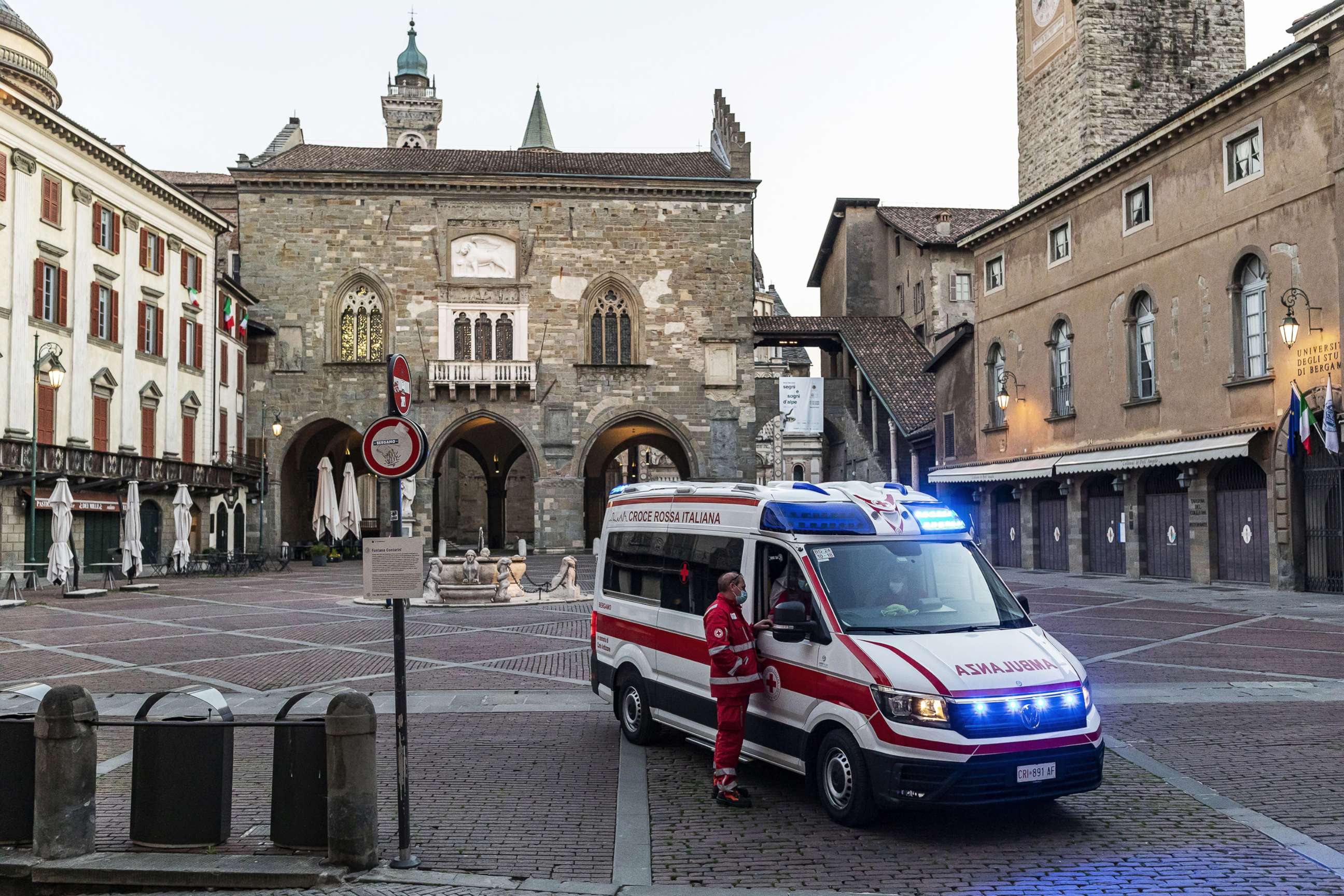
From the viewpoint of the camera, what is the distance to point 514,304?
144 feet

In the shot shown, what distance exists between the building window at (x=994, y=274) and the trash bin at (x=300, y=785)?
99.2 feet

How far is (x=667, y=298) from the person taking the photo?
4447cm

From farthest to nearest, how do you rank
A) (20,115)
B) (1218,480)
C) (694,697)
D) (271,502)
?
(271,502)
(20,115)
(1218,480)
(694,697)

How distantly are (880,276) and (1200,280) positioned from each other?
3025cm

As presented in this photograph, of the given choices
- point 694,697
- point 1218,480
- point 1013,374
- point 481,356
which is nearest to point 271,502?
point 481,356

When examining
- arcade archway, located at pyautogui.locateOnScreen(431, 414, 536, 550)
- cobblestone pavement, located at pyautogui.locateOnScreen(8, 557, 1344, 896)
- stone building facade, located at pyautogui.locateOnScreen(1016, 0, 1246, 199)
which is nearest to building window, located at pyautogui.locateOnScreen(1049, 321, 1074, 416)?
stone building facade, located at pyautogui.locateOnScreen(1016, 0, 1246, 199)

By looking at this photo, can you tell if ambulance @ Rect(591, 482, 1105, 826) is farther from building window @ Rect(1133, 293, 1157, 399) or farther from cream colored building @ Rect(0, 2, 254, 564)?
cream colored building @ Rect(0, 2, 254, 564)

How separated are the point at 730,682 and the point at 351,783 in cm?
242

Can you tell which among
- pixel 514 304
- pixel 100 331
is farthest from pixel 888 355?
pixel 100 331

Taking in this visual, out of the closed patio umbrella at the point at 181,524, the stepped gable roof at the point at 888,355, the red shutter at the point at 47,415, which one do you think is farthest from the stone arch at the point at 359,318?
the stepped gable roof at the point at 888,355

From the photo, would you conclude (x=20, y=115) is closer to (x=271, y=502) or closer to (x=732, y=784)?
(x=271, y=502)

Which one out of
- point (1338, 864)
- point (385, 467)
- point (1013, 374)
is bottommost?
point (1338, 864)

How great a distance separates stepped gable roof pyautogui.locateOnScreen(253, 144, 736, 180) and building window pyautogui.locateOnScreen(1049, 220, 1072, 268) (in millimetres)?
16856

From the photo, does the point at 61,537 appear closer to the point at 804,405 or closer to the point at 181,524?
the point at 181,524
